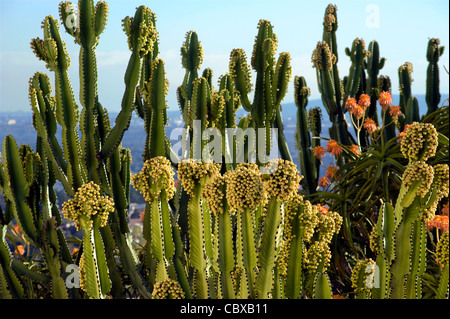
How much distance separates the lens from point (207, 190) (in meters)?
0.98

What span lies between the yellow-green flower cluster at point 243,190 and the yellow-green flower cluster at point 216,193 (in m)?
0.02

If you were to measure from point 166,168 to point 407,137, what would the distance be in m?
0.48

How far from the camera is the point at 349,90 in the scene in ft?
8.99

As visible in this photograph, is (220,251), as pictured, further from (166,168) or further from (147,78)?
(147,78)

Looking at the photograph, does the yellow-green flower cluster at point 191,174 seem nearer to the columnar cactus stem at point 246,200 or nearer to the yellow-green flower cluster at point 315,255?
the columnar cactus stem at point 246,200

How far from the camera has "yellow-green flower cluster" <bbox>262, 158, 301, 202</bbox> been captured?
0.94 m

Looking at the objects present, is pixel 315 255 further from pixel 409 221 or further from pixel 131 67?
pixel 131 67

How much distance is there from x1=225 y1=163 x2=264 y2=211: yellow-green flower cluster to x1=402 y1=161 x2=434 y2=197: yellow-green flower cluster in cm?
29

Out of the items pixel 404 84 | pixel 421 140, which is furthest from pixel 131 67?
pixel 404 84

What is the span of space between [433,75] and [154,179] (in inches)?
91.9

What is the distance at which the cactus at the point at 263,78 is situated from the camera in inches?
61.9

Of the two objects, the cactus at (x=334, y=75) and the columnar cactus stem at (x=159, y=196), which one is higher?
the cactus at (x=334, y=75)

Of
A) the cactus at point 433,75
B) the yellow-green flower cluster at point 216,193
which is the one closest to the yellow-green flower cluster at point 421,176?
the yellow-green flower cluster at point 216,193
